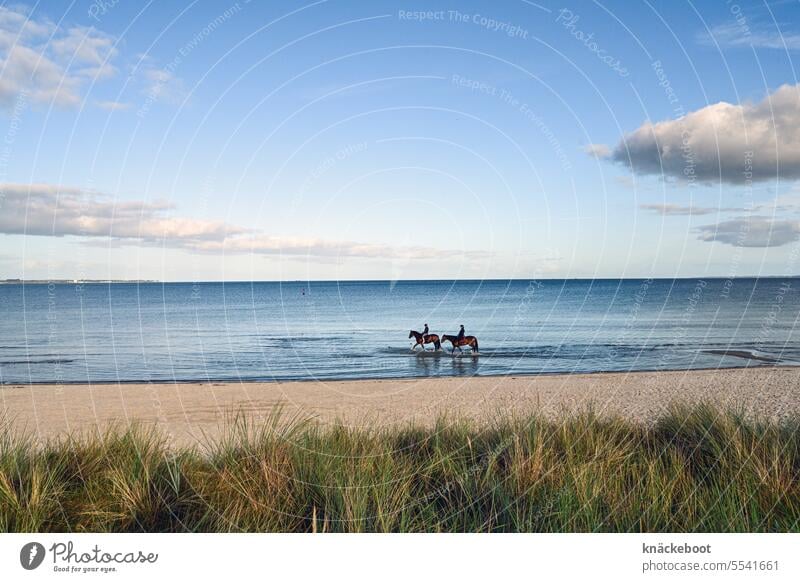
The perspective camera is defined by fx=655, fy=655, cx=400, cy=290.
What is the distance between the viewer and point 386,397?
664 inches

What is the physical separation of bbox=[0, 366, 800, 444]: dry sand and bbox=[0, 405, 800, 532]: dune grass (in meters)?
6.08

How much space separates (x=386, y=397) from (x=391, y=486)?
1154cm

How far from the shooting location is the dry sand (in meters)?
13.9

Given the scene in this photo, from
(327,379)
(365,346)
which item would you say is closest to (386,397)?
(327,379)

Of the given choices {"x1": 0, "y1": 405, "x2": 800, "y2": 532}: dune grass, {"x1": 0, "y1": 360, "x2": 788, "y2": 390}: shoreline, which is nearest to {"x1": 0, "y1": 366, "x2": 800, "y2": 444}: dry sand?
{"x1": 0, "y1": 360, "x2": 788, "y2": 390}: shoreline

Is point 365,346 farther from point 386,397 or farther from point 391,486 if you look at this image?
point 391,486

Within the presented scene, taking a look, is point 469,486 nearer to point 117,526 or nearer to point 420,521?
point 420,521

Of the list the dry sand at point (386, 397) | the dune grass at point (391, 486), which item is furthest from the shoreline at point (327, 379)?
the dune grass at point (391, 486)

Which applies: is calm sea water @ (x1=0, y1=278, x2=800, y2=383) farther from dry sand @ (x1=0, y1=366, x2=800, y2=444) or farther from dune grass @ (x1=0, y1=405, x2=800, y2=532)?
dune grass @ (x1=0, y1=405, x2=800, y2=532)

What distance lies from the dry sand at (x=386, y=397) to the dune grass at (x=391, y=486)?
608 cm

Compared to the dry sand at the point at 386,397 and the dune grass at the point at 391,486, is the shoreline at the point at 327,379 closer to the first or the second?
the dry sand at the point at 386,397

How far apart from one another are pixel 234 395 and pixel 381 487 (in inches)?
527

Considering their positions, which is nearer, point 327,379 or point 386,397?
point 386,397

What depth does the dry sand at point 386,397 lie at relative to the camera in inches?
546
